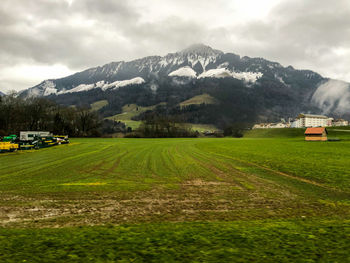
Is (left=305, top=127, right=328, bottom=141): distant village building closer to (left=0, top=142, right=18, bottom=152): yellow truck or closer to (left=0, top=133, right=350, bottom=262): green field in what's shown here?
(left=0, top=133, right=350, bottom=262): green field

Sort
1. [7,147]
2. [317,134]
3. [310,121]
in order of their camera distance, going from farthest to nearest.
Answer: [310,121], [317,134], [7,147]

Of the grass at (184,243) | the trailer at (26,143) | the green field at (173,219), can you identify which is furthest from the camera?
the trailer at (26,143)

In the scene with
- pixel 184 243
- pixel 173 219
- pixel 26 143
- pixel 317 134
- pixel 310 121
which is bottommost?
pixel 173 219

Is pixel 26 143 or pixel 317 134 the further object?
pixel 317 134

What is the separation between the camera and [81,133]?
11238 centimetres

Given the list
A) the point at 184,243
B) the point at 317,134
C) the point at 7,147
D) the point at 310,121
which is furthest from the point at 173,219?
the point at 310,121

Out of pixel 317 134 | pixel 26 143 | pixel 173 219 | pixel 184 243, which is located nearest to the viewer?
pixel 184 243

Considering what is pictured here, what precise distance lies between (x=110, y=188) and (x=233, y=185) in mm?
7294

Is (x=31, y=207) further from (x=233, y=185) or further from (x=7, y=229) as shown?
(x=233, y=185)

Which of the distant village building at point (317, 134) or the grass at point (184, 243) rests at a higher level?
the distant village building at point (317, 134)

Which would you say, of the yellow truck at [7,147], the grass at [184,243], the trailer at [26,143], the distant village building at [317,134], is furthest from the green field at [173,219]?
the distant village building at [317,134]

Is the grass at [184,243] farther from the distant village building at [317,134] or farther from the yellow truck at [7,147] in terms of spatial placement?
the distant village building at [317,134]

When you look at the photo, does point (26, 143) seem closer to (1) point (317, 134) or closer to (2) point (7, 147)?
(2) point (7, 147)

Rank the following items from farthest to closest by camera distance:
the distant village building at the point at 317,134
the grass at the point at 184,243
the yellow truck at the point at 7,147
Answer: the distant village building at the point at 317,134 → the yellow truck at the point at 7,147 → the grass at the point at 184,243
